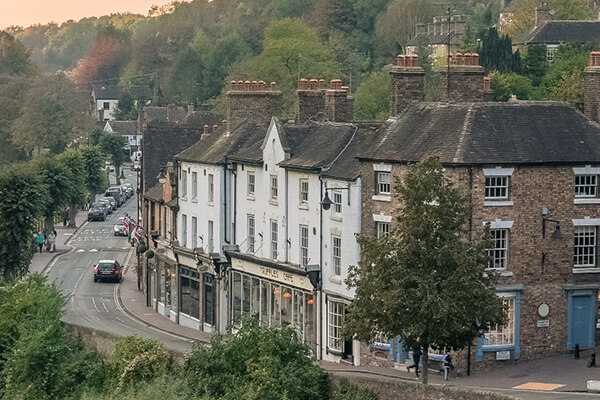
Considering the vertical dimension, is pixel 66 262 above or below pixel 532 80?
below

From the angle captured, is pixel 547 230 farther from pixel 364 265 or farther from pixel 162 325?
pixel 162 325

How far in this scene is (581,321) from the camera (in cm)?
4916

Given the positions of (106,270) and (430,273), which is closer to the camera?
(430,273)

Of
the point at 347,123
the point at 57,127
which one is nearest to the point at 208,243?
the point at 347,123

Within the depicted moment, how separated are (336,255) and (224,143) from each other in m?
13.5

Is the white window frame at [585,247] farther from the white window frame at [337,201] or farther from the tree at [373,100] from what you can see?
the tree at [373,100]

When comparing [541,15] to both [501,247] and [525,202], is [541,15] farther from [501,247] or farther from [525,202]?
[501,247]

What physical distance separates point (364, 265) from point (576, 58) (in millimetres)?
56751

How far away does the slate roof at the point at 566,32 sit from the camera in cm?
10719

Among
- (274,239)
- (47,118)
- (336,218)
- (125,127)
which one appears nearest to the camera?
(336,218)

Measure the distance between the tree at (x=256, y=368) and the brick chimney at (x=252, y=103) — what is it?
2023 cm

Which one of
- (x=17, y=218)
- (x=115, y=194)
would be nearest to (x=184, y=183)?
(x=17, y=218)

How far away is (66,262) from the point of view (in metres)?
86.5

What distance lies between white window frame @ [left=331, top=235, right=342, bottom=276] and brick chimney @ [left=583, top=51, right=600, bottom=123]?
9.78m
